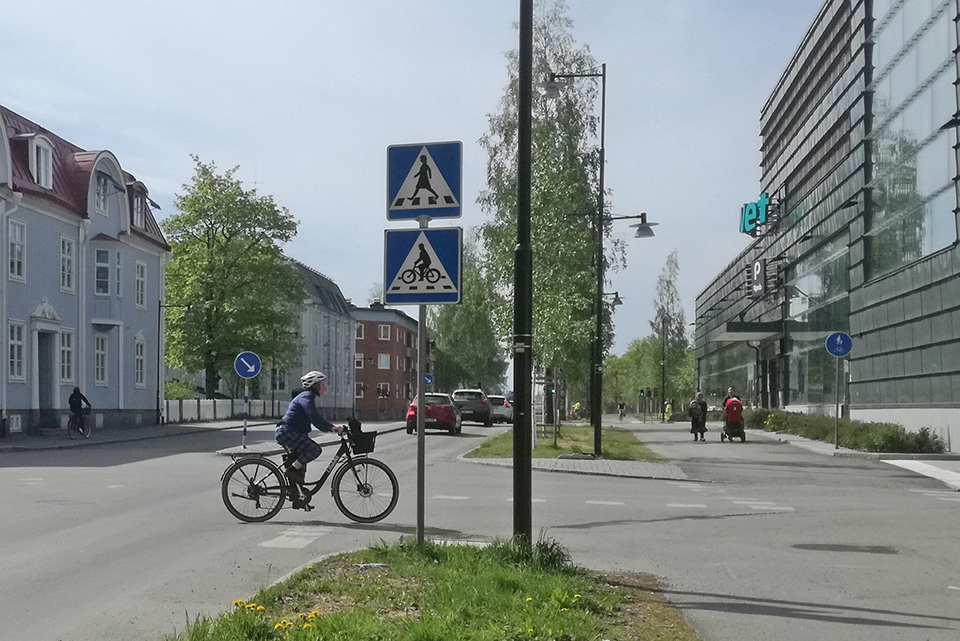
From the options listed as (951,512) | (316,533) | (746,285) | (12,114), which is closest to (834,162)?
(746,285)

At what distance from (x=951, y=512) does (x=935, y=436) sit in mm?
15068

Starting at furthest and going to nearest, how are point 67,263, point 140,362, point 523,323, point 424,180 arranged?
point 140,362 < point 67,263 < point 523,323 < point 424,180

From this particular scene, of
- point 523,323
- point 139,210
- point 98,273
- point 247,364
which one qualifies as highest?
point 139,210

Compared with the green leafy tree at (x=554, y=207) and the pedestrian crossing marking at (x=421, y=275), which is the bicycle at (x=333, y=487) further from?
the green leafy tree at (x=554, y=207)

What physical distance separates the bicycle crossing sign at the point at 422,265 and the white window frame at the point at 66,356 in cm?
3312

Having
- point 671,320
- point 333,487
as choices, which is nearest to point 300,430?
point 333,487

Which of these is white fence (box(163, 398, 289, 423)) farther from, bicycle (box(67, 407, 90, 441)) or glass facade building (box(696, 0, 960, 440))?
glass facade building (box(696, 0, 960, 440))

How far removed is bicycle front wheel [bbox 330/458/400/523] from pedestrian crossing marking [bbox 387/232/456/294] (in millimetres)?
3904

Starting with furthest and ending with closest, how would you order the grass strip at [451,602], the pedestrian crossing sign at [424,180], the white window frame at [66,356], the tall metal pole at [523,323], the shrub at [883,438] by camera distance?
the white window frame at [66,356]
the shrub at [883,438]
the tall metal pole at [523,323]
the pedestrian crossing sign at [424,180]
the grass strip at [451,602]

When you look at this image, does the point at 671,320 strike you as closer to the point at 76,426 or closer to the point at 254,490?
the point at 76,426

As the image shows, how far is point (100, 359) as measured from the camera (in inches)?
1695

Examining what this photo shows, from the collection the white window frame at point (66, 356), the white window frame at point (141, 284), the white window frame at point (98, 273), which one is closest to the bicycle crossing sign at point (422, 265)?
the white window frame at point (66, 356)

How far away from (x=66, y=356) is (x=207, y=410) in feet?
55.9

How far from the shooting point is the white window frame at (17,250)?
118 ft
